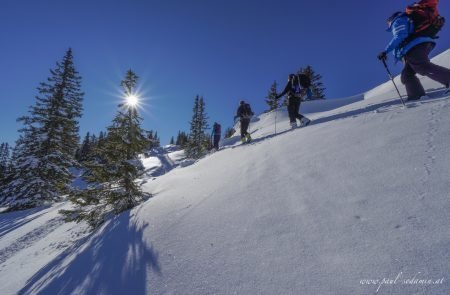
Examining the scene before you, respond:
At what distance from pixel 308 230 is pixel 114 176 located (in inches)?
282

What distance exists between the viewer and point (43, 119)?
1733 cm

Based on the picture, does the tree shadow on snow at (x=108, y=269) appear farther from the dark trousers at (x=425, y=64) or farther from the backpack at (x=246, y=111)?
the backpack at (x=246, y=111)

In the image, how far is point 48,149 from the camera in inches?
660

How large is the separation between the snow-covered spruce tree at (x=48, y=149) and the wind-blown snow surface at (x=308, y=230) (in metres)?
13.7

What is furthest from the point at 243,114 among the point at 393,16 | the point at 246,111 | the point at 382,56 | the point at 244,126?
the point at 393,16

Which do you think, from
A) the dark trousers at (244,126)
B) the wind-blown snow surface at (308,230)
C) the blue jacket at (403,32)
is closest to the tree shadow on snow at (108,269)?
the wind-blown snow surface at (308,230)

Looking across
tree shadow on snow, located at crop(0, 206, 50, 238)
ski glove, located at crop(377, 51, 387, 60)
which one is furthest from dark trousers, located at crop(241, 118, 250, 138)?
tree shadow on snow, located at crop(0, 206, 50, 238)

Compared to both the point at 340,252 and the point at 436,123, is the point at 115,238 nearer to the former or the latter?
the point at 340,252

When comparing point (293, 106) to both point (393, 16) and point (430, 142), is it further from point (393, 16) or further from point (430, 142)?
point (430, 142)

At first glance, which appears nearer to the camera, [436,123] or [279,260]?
[279,260]

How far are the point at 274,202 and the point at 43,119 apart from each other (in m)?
21.3

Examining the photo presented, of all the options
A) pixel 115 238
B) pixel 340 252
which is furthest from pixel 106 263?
pixel 340 252

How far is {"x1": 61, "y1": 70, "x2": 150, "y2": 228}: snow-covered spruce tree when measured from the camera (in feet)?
23.5

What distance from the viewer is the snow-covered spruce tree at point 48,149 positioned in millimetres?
15281
